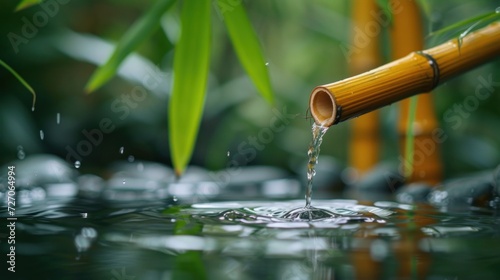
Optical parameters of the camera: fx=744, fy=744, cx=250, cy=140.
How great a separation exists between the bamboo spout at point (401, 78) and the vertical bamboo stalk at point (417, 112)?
703mm

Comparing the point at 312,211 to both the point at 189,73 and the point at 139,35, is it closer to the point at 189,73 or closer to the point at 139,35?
the point at 189,73

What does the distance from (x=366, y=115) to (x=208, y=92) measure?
1.01 m

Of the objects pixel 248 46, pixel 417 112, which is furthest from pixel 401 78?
pixel 417 112

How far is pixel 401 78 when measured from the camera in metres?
1.28

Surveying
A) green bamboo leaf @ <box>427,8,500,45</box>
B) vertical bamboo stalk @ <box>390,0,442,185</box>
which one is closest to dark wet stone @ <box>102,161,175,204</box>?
vertical bamboo stalk @ <box>390,0,442,185</box>

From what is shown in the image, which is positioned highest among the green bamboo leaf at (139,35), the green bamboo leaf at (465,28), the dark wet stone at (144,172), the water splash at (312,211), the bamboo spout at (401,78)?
the green bamboo leaf at (139,35)

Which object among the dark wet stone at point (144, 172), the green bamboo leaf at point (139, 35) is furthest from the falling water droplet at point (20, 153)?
the green bamboo leaf at point (139, 35)

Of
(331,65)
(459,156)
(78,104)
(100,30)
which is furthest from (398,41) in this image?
(100,30)

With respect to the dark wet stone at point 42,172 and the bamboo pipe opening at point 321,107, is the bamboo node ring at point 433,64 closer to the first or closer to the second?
the bamboo pipe opening at point 321,107

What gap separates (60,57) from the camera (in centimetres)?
339

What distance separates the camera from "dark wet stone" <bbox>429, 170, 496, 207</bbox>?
1868 mm

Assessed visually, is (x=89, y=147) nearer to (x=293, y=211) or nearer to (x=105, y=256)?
(x=293, y=211)

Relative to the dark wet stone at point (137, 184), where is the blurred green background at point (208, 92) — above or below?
above

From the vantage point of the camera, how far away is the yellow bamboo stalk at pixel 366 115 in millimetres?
2432
